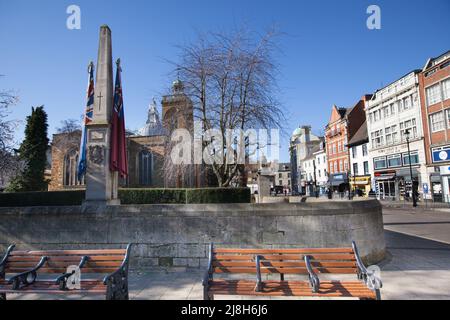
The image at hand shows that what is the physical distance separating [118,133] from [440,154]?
114ft

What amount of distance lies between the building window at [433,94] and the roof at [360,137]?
1193cm

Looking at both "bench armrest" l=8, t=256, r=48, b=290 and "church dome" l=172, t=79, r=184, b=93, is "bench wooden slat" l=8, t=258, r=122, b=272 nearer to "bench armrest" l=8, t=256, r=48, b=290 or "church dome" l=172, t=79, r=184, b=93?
"bench armrest" l=8, t=256, r=48, b=290

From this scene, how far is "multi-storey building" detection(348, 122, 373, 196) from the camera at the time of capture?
42975 millimetres

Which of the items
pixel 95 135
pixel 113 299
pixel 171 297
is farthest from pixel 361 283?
pixel 95 135

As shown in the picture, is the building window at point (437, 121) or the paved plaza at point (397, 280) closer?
the paved plaza at point (397, 280)

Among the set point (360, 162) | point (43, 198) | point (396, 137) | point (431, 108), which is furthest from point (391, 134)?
point (43, 198)

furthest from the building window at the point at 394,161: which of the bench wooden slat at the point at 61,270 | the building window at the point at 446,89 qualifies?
the bench wooden slat at the point at 61,270

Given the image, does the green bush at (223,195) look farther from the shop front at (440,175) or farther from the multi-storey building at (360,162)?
the multi-storey building at (360,162)

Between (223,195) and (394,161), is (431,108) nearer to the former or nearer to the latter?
(394,161)

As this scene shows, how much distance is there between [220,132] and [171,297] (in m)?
7.37

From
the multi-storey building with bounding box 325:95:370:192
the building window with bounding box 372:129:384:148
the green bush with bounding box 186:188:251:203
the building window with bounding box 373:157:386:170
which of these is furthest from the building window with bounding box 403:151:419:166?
the green bush with bounding box 186:188:251:203

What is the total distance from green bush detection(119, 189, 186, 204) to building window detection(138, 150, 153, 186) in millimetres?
23178

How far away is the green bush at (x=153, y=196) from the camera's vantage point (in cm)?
1569

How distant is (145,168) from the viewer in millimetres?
40375
